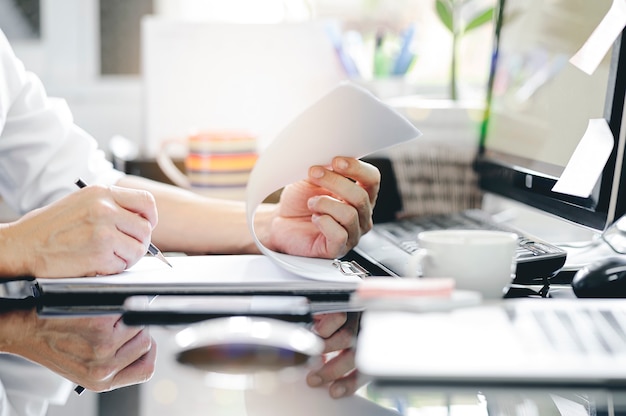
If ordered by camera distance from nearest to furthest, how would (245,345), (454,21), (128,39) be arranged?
(245,345) < (454,21) < (128,39)

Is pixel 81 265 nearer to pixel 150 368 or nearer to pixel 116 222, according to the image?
pixel 116 222

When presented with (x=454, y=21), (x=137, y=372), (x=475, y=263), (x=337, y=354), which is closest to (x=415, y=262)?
(x=475, y=263)

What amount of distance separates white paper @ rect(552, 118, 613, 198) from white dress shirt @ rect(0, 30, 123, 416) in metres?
0.63

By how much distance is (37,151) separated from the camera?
1207 millimetres

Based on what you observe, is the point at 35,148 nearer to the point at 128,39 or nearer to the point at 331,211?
the point at 331,211

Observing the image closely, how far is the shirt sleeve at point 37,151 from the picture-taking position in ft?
3.91

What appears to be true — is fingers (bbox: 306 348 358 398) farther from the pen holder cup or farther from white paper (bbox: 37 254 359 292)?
the pen holder cup

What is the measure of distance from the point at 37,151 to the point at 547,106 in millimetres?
694

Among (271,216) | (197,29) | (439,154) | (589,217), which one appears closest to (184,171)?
(197,29)

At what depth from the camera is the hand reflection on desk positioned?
0.52 metres

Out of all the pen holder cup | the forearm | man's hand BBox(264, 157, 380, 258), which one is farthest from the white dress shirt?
man's hand BBox(264, 157, 380, 258)

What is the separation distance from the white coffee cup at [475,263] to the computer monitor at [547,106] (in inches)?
7.3

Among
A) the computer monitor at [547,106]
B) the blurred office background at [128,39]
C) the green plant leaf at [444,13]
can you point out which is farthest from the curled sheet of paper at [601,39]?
the blurred office background at [128,39]

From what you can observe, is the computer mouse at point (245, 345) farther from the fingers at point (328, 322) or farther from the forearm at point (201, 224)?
the forearm at point (201, 224)
